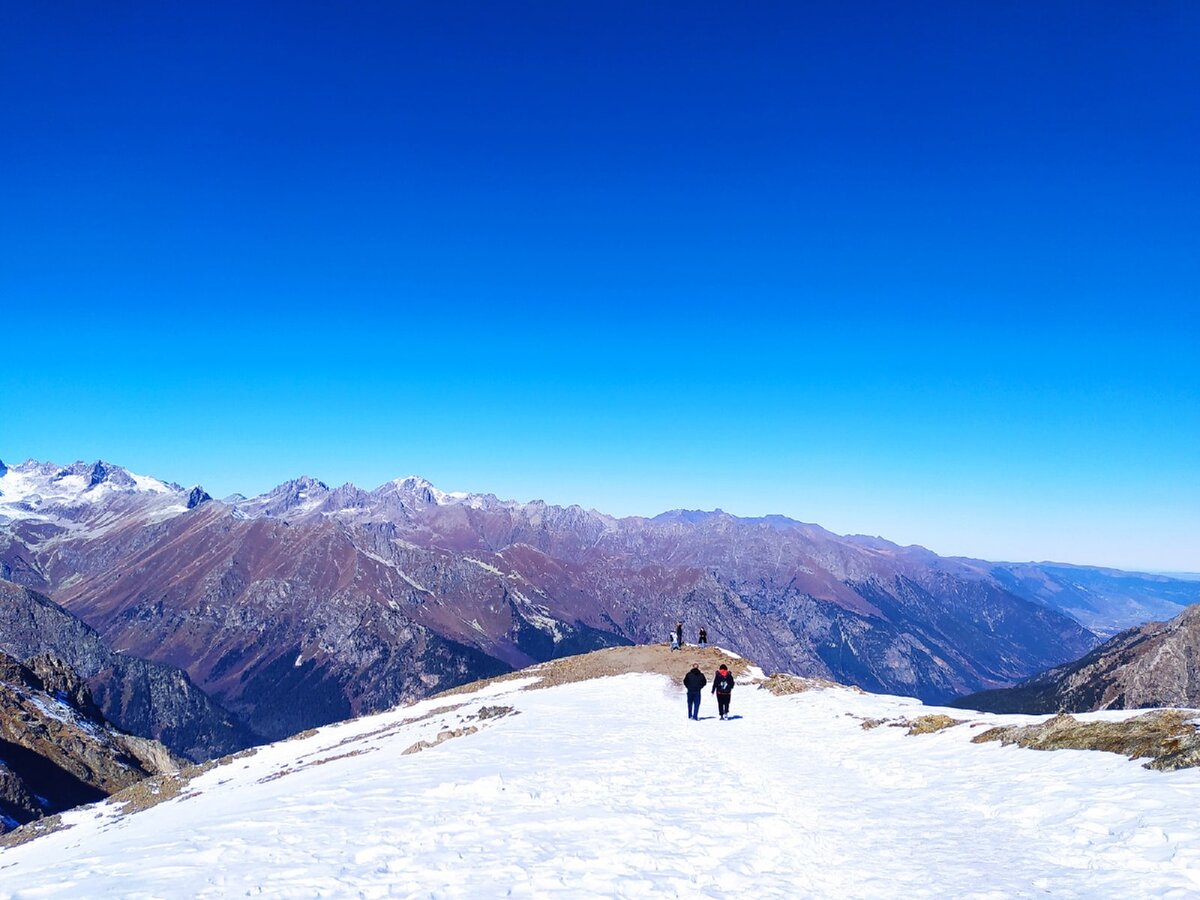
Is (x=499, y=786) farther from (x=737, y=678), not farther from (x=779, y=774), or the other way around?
(x=737, y=678)

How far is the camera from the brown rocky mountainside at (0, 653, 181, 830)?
5240cm

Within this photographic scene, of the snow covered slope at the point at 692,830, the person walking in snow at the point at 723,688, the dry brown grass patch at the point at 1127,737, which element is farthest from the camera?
the person walking in snow at the point at 723,688

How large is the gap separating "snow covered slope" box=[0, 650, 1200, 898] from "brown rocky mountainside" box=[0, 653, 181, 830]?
46.3m

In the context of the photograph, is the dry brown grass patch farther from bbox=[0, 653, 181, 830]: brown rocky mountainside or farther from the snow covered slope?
bbox=[0, 653, 181, 830]: brown rocky mountainside

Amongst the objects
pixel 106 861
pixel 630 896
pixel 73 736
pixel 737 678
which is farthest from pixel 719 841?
pixel 73 736

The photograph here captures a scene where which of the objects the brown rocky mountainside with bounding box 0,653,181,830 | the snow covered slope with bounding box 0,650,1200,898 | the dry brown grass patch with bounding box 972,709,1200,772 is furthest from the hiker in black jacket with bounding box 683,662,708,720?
the brown rocky mountainside with bounding box 0,653,181,830

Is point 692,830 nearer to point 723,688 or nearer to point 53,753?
point 723,688

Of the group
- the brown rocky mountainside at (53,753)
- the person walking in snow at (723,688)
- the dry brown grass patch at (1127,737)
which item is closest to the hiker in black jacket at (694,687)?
the person walking in snow at (723,688)

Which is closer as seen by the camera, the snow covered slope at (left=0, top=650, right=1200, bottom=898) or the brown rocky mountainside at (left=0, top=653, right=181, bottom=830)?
the snow covered slope at (left=0, top=650, right=1200, bottom=898)

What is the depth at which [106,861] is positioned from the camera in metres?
13.8

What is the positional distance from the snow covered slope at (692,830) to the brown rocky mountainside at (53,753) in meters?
46.3

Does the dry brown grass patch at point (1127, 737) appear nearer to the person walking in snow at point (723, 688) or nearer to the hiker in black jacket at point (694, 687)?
the person walking in snow at point (723, 688)

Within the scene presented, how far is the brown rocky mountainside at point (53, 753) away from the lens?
52.4 metres

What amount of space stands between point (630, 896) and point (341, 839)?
666cm
